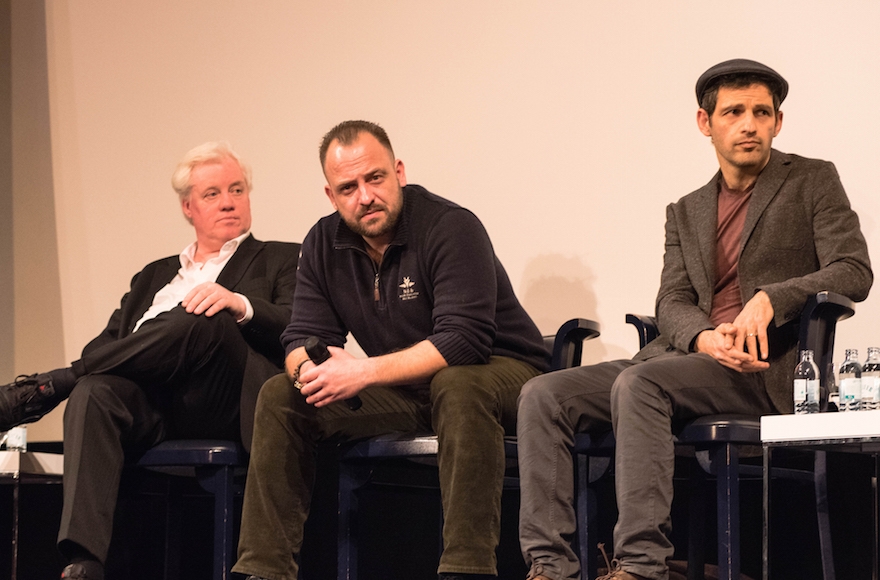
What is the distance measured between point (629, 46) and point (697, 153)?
0.40 m

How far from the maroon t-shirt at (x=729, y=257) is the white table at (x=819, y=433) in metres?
0.65

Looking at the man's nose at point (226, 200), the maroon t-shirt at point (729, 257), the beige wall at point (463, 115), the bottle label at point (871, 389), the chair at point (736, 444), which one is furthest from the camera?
the man's nose at point (226, 200)

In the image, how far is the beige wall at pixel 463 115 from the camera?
10.1 feet

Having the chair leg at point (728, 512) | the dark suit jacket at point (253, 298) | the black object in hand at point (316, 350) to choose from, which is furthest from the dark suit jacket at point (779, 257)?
the dark suit jacket at point (253, 298)

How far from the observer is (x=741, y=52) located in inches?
124

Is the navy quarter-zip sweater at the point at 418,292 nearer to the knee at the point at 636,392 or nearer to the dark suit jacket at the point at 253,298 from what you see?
the dark suit jacket at the point at 253,298

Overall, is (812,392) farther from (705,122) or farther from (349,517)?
(349,517)

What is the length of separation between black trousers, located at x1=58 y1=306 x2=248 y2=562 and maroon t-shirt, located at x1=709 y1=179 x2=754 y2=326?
4.01 feet

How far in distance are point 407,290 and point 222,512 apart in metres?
0.72

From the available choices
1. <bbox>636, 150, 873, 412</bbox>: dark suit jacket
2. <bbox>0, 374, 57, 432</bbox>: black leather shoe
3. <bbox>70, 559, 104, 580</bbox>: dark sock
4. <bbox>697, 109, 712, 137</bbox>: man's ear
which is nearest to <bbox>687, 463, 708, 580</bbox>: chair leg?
<bbox>636, 150, 873, 412</bbox>: dark suit jacket

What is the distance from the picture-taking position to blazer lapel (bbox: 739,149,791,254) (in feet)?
8.35

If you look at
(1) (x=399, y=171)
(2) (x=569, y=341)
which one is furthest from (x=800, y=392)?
(1) (x=399, y=171)

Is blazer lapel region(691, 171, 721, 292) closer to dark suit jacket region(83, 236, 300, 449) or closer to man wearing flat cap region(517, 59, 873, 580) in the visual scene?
man wearing flat cap region(517, 59, 873, 580)

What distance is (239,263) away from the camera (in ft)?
10.5
